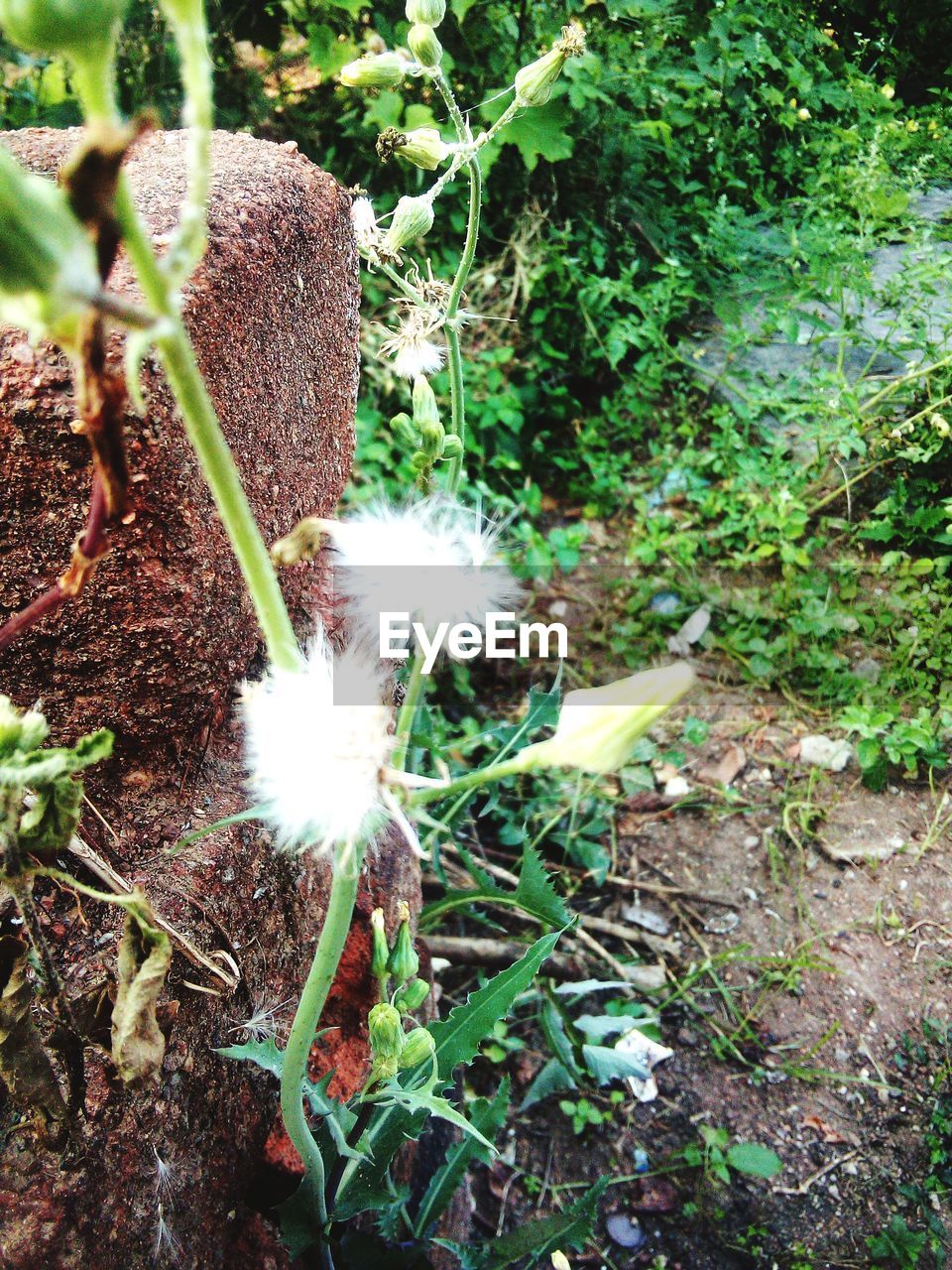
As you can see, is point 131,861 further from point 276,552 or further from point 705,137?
point 705,137

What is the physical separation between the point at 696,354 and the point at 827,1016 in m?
1.15

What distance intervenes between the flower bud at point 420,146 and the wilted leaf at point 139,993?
1.72 ft

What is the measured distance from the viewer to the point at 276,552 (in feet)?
1.31

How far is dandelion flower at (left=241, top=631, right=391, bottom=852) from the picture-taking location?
15.4 inches

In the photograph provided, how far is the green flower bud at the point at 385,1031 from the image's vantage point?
561mm

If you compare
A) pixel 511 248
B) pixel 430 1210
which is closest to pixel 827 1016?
pixel 430 1210

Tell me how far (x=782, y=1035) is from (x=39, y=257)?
1218 mm

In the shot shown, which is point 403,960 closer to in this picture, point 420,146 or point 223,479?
point 223,479

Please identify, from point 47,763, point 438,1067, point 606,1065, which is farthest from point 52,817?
point 606,1065

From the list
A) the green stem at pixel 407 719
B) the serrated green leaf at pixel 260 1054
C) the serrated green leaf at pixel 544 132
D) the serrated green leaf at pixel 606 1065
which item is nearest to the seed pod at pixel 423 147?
the green stem at pixel 407 719

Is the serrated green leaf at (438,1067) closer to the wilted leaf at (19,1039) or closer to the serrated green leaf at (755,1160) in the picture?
the wilted leaf at (19,1039)

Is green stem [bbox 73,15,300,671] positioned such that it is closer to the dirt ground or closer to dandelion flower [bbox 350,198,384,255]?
dandelion flower [bbox 350,198,384,255]

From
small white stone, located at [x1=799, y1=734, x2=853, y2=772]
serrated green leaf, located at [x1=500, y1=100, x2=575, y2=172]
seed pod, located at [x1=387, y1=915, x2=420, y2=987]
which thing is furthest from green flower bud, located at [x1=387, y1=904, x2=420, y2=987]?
serrated green leaf, located at [x1=500, y1=100, x2=575, y2=172]

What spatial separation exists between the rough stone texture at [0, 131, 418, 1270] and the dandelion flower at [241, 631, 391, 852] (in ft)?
0.71
